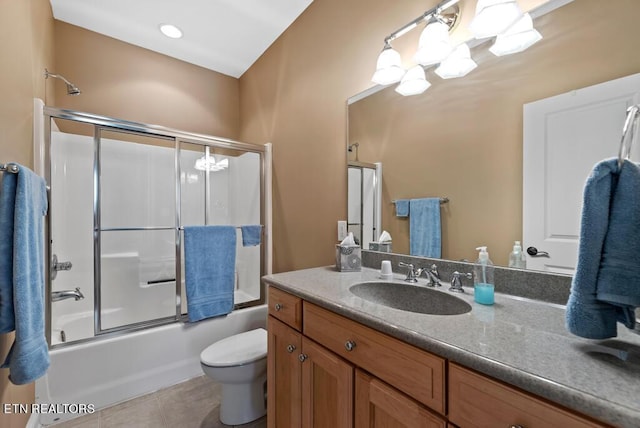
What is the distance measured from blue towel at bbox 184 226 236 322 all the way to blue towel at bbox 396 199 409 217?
1.40m

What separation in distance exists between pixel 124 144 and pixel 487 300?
3026 mm

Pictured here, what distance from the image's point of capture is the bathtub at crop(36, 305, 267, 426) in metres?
1.59

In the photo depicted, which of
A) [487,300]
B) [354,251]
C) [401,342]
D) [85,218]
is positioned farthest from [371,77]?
[85,218]

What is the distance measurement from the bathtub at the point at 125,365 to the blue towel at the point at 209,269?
0.13m

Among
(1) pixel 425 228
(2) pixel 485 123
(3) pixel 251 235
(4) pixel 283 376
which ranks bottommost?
(4) pixel 283 376

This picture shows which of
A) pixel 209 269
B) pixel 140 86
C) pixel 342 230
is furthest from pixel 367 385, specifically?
pixel 140 86

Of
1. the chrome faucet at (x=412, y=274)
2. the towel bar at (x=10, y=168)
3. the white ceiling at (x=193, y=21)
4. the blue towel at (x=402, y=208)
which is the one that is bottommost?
the chrome faucet at (x=412, y=274)

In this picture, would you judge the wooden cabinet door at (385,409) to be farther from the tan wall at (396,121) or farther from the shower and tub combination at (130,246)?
the shower and tub combination at (130,246)

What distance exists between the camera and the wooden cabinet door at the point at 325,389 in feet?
2.94

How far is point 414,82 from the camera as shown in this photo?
129cm

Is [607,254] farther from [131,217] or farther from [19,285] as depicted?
[131,217]

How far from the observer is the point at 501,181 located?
3.44ft

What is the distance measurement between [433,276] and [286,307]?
663 mm

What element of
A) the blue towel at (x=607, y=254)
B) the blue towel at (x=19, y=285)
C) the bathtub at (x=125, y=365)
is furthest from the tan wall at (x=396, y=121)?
the blue towel at (x=19, y=285)
